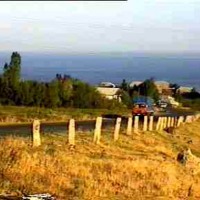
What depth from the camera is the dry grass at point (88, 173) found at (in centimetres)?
1438

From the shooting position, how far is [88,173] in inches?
645

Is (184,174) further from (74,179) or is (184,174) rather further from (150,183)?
(74,179)

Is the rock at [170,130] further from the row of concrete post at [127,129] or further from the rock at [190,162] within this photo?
the rock at [190,162]

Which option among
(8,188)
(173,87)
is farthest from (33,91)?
(173,87)

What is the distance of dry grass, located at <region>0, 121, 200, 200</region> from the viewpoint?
14.4 m

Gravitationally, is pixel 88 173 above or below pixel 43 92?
above

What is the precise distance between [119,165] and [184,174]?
8.37ft

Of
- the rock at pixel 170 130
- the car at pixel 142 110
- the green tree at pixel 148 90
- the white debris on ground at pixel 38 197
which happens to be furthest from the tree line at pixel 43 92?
the white debris on ground at pixel 38 197

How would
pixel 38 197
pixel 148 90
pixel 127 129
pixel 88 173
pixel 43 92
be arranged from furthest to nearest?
pixel 148 90
pixel 43 92
pixel 127 129
pixel 88 173
pixel 38 197

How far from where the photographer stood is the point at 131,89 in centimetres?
9850

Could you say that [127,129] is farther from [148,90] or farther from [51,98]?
[148,90]

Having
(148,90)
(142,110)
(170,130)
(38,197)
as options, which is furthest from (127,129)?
(148,90)

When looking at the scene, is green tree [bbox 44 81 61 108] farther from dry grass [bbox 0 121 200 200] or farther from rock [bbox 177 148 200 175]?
rock [bbox 177 148 200 175]

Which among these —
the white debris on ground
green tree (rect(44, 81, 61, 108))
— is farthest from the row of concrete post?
green tree (rect(44, 81, 61, 108))
